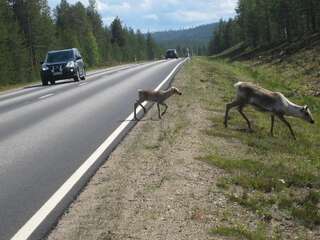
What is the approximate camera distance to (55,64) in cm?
3097

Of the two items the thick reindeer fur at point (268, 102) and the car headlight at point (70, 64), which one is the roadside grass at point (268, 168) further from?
the car headlight at point (70, 64)

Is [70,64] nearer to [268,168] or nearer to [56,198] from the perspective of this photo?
[268,168]

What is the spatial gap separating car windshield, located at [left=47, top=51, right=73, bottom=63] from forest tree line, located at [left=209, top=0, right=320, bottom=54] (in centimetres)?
4633

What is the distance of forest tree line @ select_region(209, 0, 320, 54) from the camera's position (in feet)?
255

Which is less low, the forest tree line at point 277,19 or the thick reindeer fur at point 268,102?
the forest tree line at point 277,19

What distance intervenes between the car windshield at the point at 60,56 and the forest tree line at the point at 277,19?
1824 inches

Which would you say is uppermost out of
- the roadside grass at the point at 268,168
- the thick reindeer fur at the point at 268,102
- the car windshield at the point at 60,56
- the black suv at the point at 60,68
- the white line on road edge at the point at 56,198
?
the car windshield at the point at 60,56

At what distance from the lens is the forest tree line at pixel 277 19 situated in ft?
255

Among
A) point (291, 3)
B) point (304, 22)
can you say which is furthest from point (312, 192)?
point (304, 22)

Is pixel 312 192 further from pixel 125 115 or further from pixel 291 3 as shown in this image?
pixel 291 3

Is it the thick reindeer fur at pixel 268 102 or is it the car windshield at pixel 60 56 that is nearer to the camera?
the thick reindeer fur at pixel 268 102

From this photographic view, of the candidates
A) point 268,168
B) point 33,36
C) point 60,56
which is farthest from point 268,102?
point 33,36

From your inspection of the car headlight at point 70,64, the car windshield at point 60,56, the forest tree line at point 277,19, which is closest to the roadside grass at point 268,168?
the car headlight at point 70,64

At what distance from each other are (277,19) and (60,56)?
204 feet
